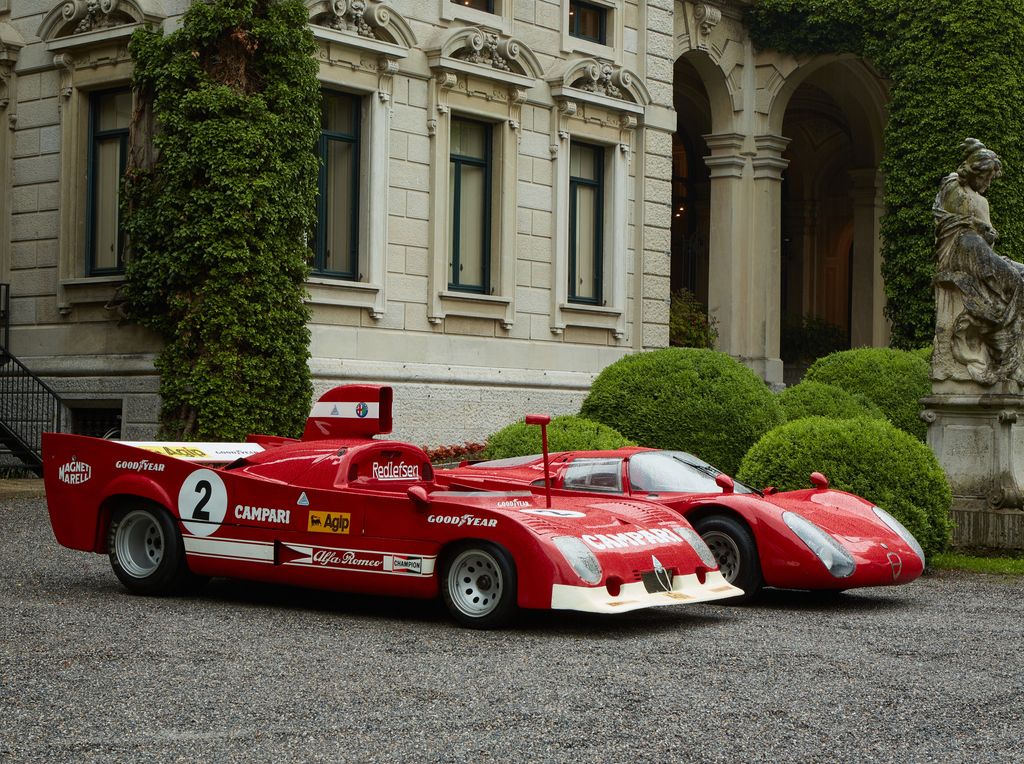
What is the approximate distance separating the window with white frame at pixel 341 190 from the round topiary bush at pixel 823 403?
18.1 ft

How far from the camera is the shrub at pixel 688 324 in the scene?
2556cm

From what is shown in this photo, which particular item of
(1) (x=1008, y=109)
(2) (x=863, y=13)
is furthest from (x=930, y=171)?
(2) (x=863, y=13)

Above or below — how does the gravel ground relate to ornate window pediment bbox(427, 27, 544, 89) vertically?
below

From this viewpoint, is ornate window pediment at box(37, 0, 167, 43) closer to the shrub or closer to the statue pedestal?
the statue pedestal

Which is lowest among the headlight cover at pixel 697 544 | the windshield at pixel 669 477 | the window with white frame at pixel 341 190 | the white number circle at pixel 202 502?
the headlight cover at pixel 697 544

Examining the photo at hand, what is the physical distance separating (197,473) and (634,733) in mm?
4566

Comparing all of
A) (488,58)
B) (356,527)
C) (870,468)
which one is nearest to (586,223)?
(488,58)

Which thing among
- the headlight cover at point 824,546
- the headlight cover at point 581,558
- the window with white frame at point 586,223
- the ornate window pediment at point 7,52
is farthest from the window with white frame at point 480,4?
the headlight cover at point 581,558

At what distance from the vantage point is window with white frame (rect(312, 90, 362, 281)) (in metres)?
19.1

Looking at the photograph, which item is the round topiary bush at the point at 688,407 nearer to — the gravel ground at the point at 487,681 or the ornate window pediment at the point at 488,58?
the ornate window pediment at the point at 488,58

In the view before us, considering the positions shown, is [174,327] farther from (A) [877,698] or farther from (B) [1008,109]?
(B) [1008,109]

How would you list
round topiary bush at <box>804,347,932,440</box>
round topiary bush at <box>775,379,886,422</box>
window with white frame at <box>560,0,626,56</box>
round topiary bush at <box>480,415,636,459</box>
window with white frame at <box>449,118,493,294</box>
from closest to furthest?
round topiary bush at <box>480,415,636,459</box>, round topiary bush at <box>775,379,886,422</box>, round topiary bush at <box>804,347,932,440</box>, window with white frame at <box>449,118,493,294</box>, window with white frame at <box>560,0,626,56</box>

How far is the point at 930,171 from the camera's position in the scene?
24.9 metres

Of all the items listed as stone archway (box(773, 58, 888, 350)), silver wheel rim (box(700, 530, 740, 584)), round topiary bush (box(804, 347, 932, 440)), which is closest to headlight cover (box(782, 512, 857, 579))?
silver wheel rim (box(700, 530, 740, 584))
